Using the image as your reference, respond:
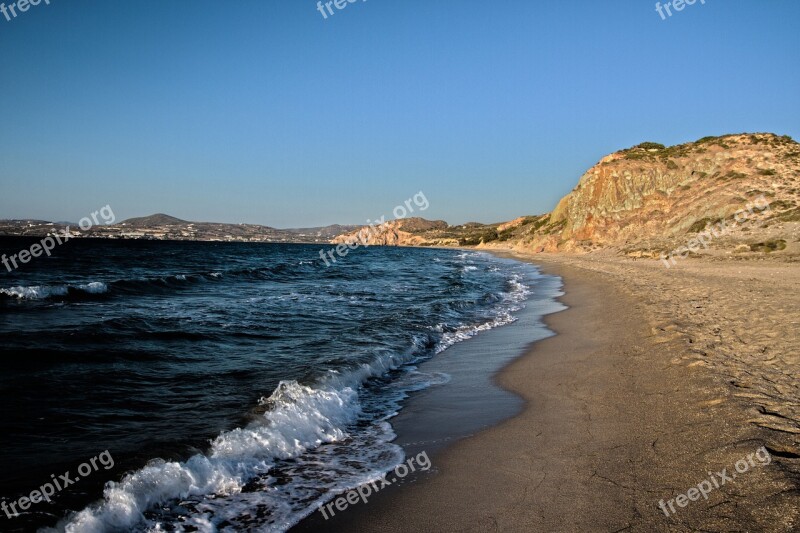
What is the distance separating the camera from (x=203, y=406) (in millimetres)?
6926

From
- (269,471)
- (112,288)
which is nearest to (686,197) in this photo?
(112,288)

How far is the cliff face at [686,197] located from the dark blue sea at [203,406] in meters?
29.4

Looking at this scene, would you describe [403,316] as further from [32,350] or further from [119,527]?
[119,527]

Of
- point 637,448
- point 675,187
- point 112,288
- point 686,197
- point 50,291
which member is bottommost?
point 637,448

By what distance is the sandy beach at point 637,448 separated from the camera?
3.86 metres

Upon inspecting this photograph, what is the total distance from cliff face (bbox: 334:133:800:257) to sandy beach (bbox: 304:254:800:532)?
86.3ft

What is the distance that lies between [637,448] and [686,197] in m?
51.8

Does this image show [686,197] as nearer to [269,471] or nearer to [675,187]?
[675,187]

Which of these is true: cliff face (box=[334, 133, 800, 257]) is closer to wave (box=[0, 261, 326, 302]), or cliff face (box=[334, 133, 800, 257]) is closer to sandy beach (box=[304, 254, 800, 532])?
sandy beach (box=[304, 254, 800, 532])

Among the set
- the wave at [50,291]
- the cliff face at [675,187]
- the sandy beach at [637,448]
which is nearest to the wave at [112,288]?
the wave at [50,291]

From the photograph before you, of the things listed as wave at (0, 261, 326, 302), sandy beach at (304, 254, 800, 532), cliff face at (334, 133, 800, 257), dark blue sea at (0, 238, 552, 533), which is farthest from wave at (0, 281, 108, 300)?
cliff face at (334, 133, 800, 257)

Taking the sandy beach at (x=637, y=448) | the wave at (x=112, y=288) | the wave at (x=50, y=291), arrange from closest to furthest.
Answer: the sandy beach at (x=637, y=448), the wave at (x=50, y=291), the wave at (x=112, y=288)

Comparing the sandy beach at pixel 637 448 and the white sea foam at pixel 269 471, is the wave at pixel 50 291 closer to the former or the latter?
the white sea foam at pixel 269 471

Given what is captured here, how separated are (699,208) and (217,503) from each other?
162ft
